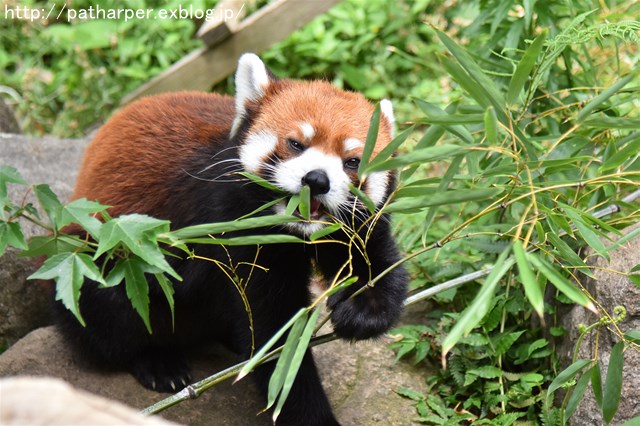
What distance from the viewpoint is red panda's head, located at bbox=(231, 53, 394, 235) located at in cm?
259

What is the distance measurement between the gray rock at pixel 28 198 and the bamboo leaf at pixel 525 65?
1816mm

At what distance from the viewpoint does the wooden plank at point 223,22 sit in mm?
5273

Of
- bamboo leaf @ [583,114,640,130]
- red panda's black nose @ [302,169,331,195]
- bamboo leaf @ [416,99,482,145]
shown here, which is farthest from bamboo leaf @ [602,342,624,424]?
red panda's black nose @ [302,169,331,195]

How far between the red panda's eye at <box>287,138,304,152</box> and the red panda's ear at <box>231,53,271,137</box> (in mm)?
312

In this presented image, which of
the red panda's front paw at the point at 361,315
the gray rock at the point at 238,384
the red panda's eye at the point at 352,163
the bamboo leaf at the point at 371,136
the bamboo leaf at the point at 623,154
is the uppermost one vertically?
the bamboo leaf at the point at 371,136

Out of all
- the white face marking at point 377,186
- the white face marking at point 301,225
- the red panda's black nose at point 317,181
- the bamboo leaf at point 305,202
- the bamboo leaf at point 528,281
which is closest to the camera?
the bamboo leaf at point 528,281

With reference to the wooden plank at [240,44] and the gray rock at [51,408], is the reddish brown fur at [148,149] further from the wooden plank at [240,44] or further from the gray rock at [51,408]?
the wooden plank at [240,44]

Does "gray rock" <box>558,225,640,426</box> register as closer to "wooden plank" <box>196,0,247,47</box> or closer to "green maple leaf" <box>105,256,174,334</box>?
"green maple leaf" <box>105,256,174,334</box>

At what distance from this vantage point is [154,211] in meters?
3.22

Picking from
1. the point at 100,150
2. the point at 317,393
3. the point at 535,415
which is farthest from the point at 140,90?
the point at 535,415

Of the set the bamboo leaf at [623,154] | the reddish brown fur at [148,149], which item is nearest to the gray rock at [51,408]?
the bamboo leaf at [623,154]

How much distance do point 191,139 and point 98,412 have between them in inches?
79.0

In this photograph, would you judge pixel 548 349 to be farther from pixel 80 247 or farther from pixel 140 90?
pixel 140 90

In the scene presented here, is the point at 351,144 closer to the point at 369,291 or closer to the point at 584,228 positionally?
the point at 369,291
